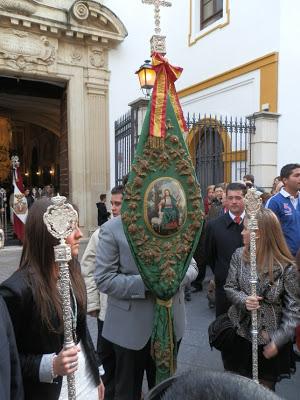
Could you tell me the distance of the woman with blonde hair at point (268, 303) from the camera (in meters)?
2.33

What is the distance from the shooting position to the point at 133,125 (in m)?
8.32

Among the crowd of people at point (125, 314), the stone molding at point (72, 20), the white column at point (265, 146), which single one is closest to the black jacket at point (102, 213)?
the white column at point (265, 146)

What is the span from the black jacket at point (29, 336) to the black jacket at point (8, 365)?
0.28m

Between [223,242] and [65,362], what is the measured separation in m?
2.03

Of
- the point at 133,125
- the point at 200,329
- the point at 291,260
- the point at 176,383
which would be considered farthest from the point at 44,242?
the point at 133,125

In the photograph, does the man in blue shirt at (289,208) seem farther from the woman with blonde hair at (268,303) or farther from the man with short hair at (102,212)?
the man with short hair at (102,212)

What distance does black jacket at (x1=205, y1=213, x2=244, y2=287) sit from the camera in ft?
10.9

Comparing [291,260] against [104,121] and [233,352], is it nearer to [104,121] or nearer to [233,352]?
[233,352]

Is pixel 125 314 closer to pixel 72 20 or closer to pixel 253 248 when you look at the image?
pixel 253 248

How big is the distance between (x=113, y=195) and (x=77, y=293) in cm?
143

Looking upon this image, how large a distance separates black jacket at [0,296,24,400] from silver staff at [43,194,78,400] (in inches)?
10.7

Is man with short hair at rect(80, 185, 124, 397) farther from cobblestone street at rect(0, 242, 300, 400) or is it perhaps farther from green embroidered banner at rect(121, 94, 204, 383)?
green embroidered banner at rect(121, 94, 204, 383)

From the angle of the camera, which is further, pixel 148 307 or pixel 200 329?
pixel 200 329

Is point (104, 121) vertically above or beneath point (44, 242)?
above
